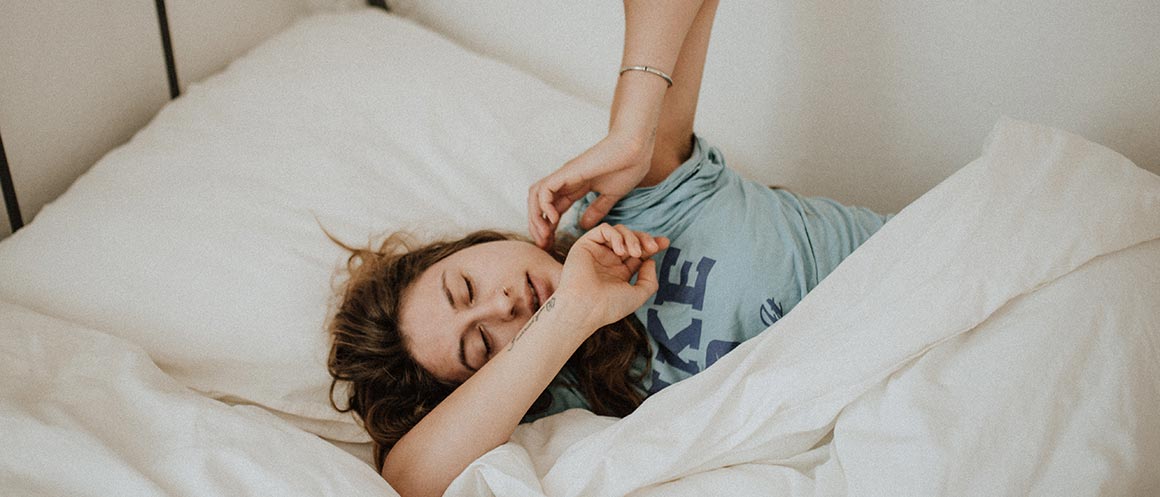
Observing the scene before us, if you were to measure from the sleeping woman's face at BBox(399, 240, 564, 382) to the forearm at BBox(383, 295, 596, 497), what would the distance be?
47mm

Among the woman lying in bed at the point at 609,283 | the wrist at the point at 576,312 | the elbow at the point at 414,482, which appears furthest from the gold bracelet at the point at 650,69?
the elbow at the point at 414,482

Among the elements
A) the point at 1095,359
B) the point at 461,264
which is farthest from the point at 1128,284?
the point at 461,264

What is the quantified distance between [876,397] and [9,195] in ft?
3.90

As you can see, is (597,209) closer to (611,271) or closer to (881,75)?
(611,271)

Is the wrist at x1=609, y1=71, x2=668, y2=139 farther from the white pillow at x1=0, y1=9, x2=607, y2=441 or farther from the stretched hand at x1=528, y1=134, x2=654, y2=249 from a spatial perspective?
the white pillow at x1=0, y1=9, x2=607, y2=441

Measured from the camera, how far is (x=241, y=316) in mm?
1110

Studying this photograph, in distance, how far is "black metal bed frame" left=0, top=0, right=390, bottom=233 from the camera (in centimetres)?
117

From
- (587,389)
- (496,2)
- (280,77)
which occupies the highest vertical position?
(496,2)

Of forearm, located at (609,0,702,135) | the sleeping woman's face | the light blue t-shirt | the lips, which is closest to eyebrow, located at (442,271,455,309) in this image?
the sleeping woman's face

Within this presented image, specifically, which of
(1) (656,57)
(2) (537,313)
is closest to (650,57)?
(1) (656,57)

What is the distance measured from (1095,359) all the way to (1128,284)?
0.39 ft

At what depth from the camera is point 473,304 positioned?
1081 mm

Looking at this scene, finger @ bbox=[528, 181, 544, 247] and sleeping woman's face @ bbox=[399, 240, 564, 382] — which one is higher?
finger @ bbox=[528, 181, 544, 247]

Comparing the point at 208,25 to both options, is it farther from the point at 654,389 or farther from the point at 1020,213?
the point at 1020,213
